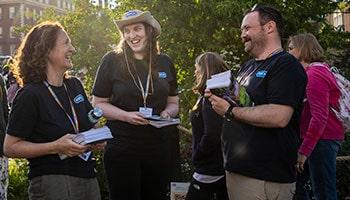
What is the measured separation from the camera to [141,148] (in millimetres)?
4148

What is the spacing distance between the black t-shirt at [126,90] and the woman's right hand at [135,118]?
0.38 ft

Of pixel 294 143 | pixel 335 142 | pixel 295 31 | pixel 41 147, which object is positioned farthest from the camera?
pixel 295 31

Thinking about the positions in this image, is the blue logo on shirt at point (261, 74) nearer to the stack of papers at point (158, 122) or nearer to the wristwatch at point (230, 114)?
the wristwatch at point (230, 114)

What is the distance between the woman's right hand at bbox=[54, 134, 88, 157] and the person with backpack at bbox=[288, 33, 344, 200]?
2.17 metres

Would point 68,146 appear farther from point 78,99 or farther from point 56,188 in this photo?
point 78,99

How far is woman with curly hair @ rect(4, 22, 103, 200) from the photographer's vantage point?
3.11 metres

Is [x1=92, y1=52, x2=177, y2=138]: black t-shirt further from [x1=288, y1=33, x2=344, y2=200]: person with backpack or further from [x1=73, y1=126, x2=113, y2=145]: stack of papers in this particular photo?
[x1=288, y1=33, x2=344, y2=200]: person with backpack

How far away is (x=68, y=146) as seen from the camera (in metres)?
3.04

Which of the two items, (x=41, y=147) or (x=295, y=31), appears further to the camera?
(x=295, y=31)

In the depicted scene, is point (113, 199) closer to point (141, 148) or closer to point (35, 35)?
point (141, 148)

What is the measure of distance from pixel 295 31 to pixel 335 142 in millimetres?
3270

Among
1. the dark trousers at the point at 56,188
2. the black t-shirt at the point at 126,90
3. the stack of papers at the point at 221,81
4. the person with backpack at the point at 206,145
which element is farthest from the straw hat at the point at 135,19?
the dark trousers at the point at 56,188

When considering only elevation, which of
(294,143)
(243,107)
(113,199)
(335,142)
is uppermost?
(243,107)

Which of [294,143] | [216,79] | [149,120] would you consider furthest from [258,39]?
[149,120]
